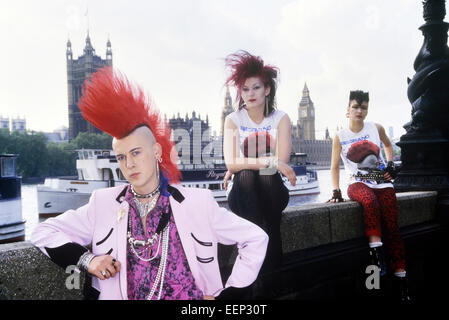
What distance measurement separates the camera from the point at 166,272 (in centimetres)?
151

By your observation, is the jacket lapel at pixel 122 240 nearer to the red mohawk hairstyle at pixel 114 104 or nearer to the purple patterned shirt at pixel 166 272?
the purple patterned shirt at pixel 166 272

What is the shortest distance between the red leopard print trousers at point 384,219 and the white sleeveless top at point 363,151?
0.07 metres

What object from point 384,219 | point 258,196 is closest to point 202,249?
point 258,196

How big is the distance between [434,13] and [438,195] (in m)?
2.03

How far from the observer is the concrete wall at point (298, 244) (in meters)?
1.67

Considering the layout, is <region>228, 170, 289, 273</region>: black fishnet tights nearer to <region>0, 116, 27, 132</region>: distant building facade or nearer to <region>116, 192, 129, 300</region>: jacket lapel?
<region>116, 192, 129, 300</region>: jacket lapel

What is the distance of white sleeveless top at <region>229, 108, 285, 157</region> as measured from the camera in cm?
223

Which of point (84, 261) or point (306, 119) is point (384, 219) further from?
point (306, 119)

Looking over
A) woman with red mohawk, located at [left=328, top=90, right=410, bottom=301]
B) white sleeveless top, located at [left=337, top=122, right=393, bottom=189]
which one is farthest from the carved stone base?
white sleeveless top, located at [left=337, top=122, right=393, bottom=189]

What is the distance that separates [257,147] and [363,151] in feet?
3.77

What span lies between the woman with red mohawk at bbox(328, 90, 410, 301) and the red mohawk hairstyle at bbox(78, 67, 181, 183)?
1.86m

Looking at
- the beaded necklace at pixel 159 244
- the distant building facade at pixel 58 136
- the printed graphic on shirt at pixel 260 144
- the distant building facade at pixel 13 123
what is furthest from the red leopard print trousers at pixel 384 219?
the distant building facade at pixel 13 123

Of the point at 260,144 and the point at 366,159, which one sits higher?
the point at 260,144
